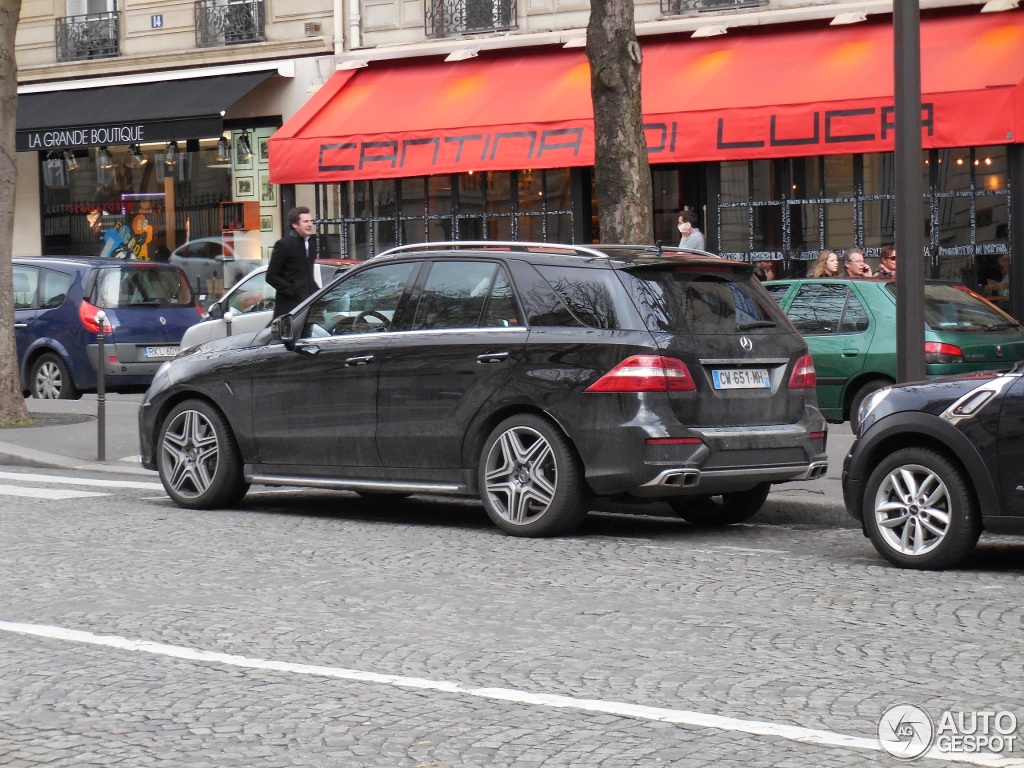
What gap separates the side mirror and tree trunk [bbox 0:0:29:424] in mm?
6658

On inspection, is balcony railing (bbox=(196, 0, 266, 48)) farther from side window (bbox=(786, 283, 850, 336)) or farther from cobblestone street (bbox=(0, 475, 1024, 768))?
cobblestone street (bbox=(0, 475, 1024, 768))

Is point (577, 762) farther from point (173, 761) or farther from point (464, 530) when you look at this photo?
point (464, 530)

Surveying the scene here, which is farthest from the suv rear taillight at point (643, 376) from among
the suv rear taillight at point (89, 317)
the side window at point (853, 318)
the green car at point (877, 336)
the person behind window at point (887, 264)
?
the suv rear taillight at point (89, 317)

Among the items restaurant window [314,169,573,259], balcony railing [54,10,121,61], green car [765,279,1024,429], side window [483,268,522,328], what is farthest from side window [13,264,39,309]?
side window [483,268,522,328]

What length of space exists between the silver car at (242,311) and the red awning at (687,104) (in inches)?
158

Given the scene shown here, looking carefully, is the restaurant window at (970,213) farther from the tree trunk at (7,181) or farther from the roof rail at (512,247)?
the roof rail at (512,247)

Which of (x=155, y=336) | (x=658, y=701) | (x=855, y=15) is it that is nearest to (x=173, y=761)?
(x=658, y=701)

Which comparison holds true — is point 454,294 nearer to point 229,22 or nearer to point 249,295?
point 249,295

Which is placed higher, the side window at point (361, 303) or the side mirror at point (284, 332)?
the side window at point (361, 303)

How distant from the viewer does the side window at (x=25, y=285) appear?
65.5 ft

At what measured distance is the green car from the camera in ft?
48.1

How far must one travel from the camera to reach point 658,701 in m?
5.45

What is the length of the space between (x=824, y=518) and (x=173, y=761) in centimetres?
623

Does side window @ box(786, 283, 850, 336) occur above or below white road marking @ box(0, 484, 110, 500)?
above
